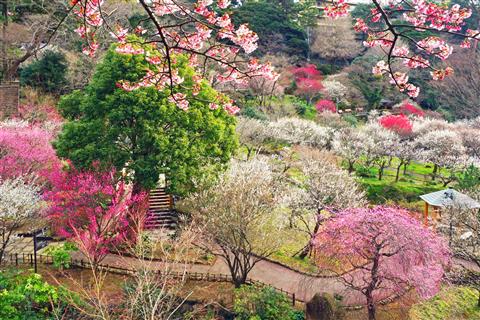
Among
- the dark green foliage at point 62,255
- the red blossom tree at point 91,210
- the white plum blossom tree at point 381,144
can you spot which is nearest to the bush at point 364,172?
the white plum blossom tree at point 381,144

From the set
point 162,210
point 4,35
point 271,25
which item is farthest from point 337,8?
point 271,25

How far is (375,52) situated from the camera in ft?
135

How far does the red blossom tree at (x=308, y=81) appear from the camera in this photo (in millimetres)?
37750

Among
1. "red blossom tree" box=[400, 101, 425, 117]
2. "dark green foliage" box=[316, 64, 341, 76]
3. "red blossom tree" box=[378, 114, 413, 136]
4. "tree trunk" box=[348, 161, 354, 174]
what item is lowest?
"tree trunk" box=[348, 161, 354, 174]

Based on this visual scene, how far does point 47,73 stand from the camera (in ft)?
82.1

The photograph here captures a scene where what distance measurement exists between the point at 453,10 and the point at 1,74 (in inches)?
1003

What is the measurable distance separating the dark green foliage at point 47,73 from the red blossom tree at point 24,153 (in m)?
9.16

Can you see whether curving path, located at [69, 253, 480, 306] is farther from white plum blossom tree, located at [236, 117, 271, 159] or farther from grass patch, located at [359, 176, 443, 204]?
white plum blossom tree, located at [236, 117, 271, 159]

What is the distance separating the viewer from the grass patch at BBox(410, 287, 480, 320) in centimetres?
1228

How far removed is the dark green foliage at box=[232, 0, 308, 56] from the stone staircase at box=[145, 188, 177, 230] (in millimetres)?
28390

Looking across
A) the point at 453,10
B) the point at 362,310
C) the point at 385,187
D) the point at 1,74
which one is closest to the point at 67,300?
the point at 362,310

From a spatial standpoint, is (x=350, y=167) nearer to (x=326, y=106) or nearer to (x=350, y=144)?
(x=350, y=144)

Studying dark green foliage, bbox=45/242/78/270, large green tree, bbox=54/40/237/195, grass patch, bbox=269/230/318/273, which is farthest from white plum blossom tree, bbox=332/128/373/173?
dark green foliage, bbox=45/242/78/270

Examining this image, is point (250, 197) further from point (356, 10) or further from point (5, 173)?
point (356, 10)
